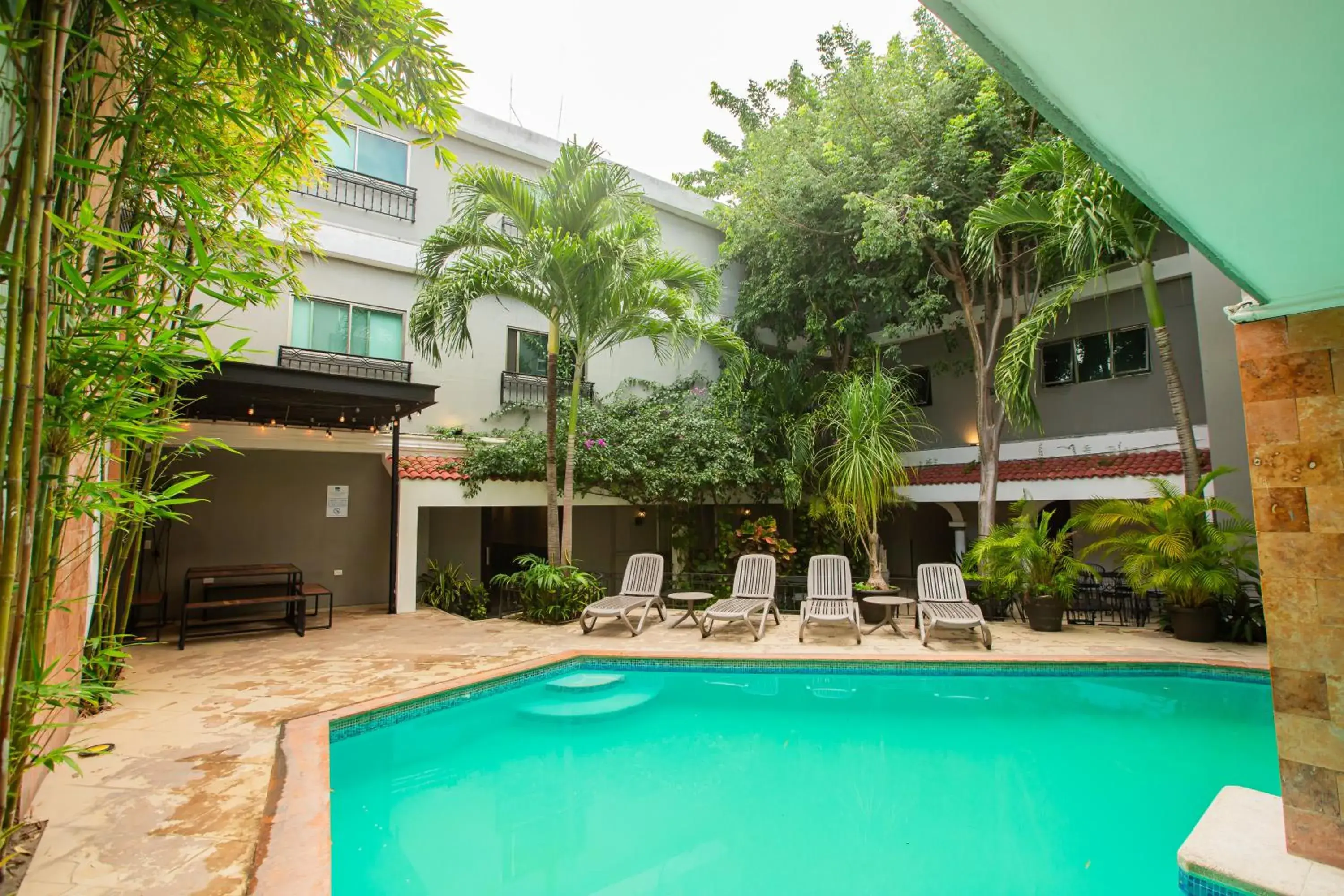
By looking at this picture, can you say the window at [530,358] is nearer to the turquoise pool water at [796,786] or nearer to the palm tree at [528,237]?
the palm tree at [528,237]

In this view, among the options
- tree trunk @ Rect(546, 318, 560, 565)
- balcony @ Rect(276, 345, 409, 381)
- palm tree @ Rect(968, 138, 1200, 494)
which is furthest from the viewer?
balcony @ Rect(276, 345, 409, 381)

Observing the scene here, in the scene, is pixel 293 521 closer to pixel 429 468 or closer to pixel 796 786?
pixel 429 468

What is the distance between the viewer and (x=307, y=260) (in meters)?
11.2

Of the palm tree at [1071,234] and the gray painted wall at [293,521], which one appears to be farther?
the gray painted wall at [293,521]

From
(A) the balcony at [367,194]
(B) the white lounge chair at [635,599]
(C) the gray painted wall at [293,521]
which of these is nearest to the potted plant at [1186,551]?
(B) the white lounge chair at [635,599]

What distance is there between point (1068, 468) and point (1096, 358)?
3.72m

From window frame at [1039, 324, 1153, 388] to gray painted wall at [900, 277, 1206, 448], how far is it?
5 cm

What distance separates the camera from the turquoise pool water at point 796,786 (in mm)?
3797

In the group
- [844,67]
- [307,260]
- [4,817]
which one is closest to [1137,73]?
[4,817]

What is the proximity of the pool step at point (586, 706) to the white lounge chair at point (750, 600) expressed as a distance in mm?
2111

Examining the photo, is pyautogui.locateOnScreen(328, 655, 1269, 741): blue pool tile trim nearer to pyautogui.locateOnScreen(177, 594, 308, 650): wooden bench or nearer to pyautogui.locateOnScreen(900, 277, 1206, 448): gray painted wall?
pyautogui.locateOnScreen(177, 594, 308, 650): wooden bench

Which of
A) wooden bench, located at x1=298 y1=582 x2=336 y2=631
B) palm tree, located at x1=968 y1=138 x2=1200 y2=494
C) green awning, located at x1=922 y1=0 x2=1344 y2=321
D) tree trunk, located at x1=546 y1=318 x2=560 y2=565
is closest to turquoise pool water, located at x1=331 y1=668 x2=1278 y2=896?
tree trunk, located at x1=546 y1=318 x2=560 y2=565

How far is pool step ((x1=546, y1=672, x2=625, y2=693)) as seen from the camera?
6.96 meters

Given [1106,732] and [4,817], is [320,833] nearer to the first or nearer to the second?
[4,817]
